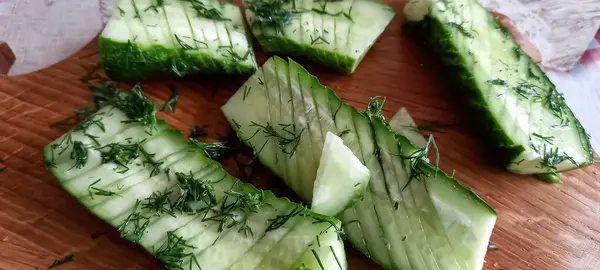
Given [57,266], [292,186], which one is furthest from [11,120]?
[292,186]

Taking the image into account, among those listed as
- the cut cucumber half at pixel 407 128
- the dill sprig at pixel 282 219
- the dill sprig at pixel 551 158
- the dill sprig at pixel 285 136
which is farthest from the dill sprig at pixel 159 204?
the dill sprig at pixel 551 158

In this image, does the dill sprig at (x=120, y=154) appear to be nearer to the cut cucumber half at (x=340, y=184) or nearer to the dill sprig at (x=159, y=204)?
the dill sprig at (x=159, y=204)

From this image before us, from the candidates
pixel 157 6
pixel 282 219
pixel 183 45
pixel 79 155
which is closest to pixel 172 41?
pixel 183 45

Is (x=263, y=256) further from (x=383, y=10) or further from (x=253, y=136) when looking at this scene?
(x=383, y=10)

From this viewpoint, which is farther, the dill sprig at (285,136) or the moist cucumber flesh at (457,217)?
the dill sprig at (285,136)

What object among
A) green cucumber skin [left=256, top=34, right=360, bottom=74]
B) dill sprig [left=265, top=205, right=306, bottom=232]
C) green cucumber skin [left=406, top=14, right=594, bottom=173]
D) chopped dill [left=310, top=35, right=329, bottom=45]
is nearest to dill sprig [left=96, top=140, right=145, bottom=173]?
dill sprig [left=265, top=205, right=306, bottom=232]

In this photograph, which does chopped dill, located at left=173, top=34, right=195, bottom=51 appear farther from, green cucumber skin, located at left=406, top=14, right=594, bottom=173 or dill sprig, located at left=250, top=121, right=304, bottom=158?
green cucumber skin, located at left=406, top=14, right=594, bottom=173

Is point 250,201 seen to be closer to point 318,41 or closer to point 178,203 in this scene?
point 178,203
